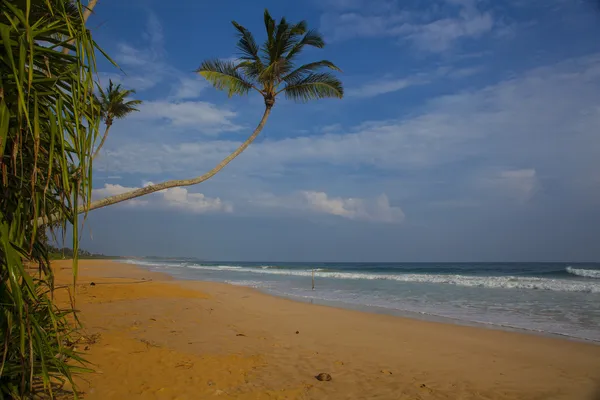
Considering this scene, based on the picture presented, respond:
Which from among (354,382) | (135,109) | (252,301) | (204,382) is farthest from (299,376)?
(135,109)

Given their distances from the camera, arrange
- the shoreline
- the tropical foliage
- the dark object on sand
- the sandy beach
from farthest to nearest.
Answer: the shoreline → the dark object on sand → the sandy beach → the tropical foliage

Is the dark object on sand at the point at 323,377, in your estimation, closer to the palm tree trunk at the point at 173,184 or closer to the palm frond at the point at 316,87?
the palm tree trunk at the point at 173,184

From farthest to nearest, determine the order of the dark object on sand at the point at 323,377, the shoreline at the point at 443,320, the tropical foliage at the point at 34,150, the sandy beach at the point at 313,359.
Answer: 1. the shoreline at the point at 443,320
2. the dark object on sand at the point at 323,377
3. the sandy beach at the point at 313,359
4. the tropical foliage at the point at 34,150

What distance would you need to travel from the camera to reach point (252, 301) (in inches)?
542

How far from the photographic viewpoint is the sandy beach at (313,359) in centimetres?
479

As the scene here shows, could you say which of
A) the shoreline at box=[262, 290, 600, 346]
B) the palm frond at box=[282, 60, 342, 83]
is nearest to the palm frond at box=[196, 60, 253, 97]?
the palm frond at box=[282, 60, 342, 83]

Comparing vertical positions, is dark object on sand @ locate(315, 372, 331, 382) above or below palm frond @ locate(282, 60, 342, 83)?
below

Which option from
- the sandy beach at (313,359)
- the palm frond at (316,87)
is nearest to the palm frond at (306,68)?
the palm frond at (316,87)

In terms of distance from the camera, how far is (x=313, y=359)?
20.5 ft

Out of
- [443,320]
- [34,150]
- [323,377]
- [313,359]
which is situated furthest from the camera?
[443,320]

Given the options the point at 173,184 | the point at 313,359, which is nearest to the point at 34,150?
the point at 173,184

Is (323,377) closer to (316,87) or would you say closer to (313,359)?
(313,359)

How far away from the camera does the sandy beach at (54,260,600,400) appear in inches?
189

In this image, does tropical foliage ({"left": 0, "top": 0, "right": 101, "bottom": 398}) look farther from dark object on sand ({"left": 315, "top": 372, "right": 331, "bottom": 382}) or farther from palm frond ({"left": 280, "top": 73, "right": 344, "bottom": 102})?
palm frond ({"left": 280, "top": 73, "right": 344, "bottom": 102})
